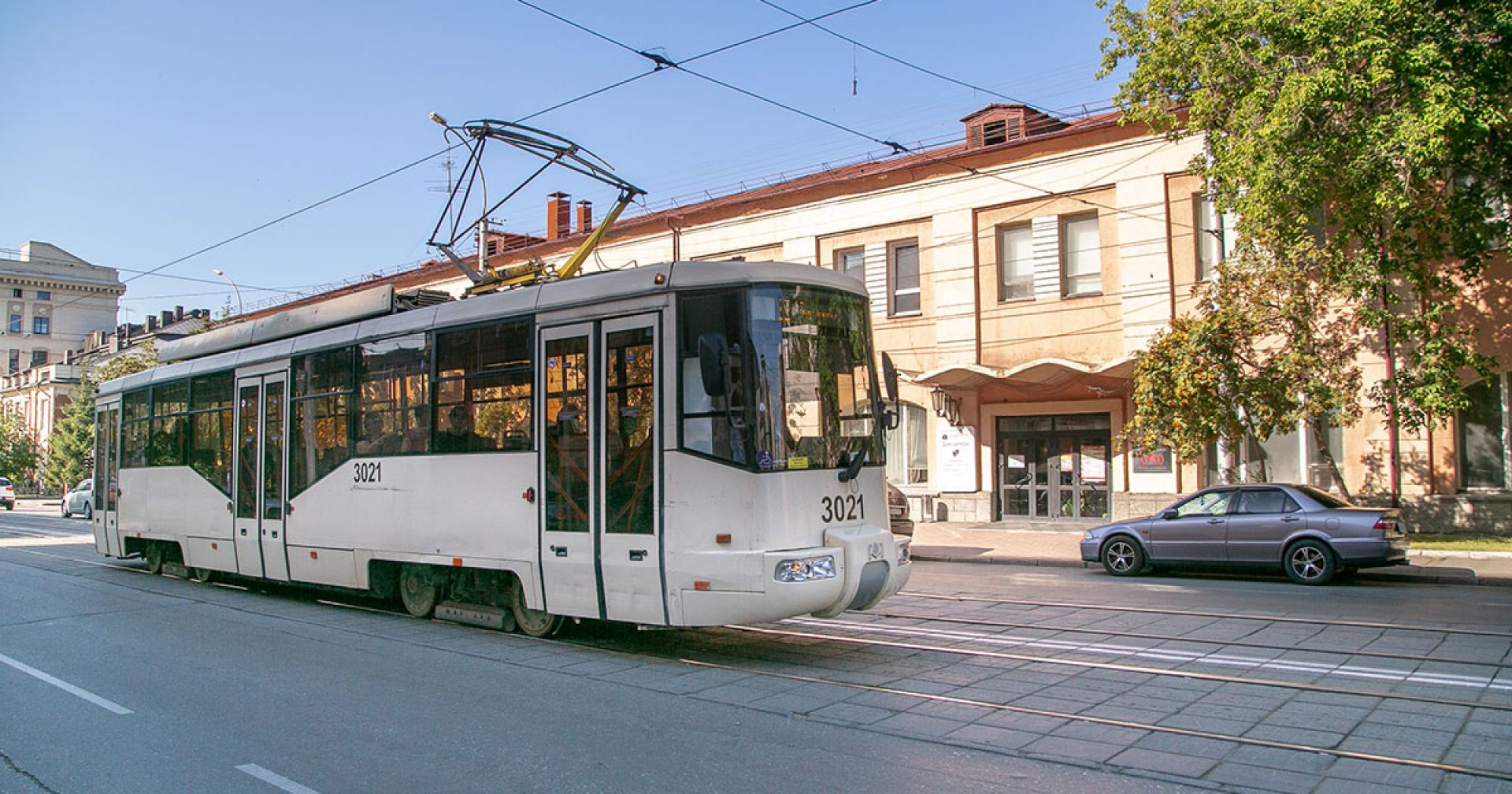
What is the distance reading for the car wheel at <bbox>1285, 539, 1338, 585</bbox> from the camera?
14.5 meters

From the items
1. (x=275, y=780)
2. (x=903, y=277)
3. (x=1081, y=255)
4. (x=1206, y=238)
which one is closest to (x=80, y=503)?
(x=903, y=277)

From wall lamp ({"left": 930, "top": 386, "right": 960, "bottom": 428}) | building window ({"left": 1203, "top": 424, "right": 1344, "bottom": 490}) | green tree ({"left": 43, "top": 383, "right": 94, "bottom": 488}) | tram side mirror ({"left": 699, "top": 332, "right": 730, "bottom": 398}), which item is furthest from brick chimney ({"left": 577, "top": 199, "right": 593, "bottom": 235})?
green tree ({"left": 43, "top": 383, "right": 94, "bottom": 488})

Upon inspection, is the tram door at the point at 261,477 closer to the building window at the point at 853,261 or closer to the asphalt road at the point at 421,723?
the asphalt road at the point at 421,723

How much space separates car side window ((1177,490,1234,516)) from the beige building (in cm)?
483

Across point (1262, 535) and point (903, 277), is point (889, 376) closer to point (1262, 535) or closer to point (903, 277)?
point (1262, 535)

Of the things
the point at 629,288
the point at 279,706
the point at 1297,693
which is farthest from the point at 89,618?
the point at 1297,693

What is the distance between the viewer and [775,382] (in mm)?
8508

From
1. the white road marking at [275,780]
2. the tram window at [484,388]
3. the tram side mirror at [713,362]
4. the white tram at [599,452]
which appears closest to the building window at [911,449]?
the white tram at [599,452]

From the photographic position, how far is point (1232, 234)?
21578 millimetres

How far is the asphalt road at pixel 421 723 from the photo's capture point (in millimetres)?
5688

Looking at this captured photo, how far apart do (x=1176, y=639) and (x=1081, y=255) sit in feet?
51.4

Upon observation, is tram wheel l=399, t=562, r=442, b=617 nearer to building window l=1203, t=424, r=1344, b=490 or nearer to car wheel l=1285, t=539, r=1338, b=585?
car wheel l=1285, t=539, r=1338, b=585

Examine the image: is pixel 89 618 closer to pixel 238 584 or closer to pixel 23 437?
pixel 238 584

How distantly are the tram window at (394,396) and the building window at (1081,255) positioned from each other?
1688 centimetres
